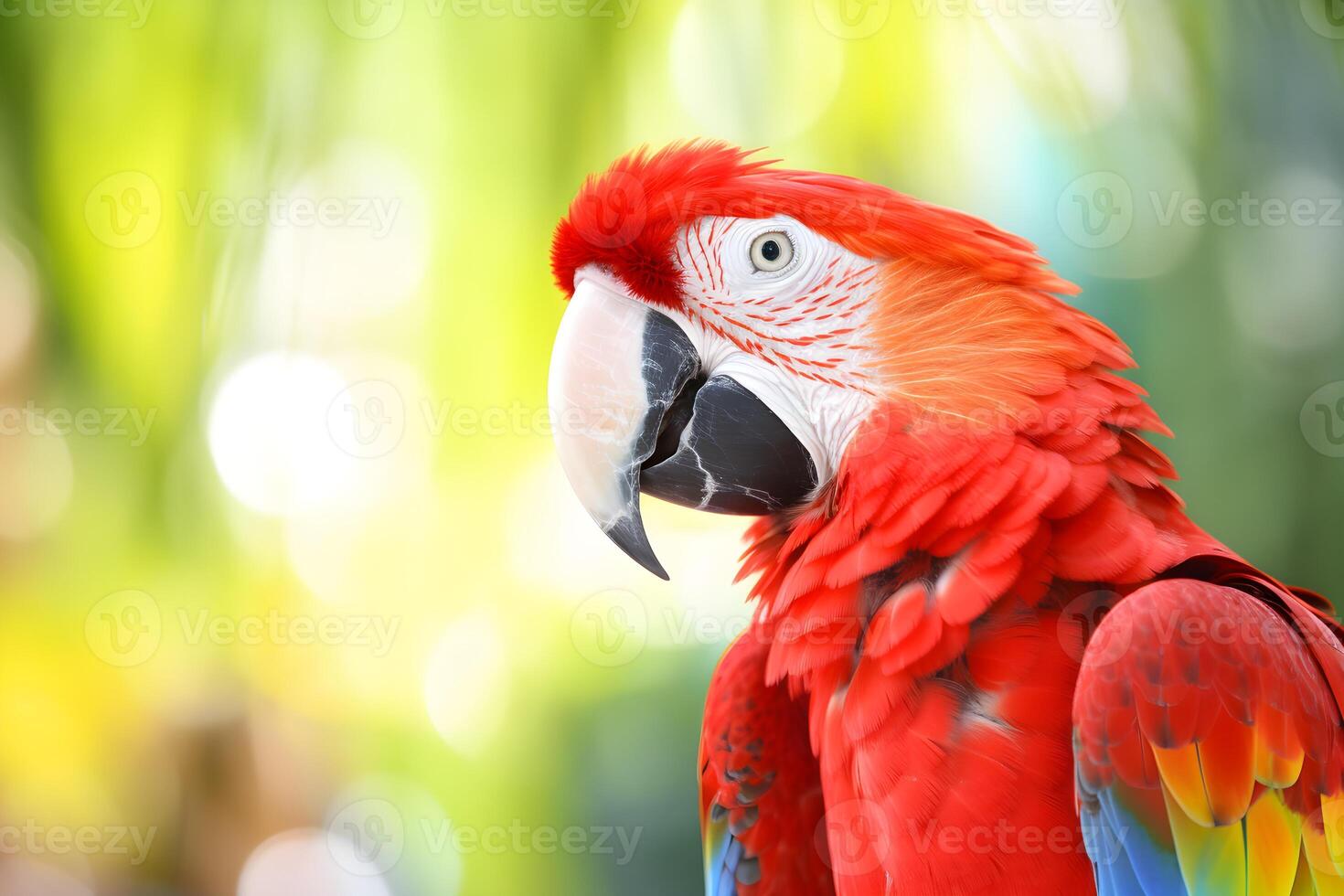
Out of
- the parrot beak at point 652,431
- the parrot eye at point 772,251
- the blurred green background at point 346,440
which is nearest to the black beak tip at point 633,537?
the parrot beak at point 652,431

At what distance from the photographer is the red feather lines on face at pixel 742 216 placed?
0.87m

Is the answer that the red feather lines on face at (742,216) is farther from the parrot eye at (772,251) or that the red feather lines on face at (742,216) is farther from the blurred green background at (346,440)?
the blurred green background at (346,440)

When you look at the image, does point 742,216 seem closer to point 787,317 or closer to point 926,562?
point 787,317

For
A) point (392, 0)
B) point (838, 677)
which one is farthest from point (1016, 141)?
point (392, 0)

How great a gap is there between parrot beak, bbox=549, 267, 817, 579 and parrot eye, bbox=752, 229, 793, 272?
0.11m

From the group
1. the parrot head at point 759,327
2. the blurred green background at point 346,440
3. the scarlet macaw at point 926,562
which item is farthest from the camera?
the blurred green background at point 346,440

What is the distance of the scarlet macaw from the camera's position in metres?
0.69

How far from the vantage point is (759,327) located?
35.7 inches

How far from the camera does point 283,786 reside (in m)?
1.40

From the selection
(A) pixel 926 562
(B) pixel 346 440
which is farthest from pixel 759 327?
(B) pixel 346 440

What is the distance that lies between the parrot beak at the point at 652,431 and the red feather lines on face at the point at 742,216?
0.07 meters

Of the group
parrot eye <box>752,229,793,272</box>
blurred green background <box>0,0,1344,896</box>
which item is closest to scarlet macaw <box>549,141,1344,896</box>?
parrot eye <box>752,229,793,272</box>

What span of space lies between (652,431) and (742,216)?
0.76ft

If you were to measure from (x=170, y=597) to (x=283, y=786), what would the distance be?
346 millimetres
